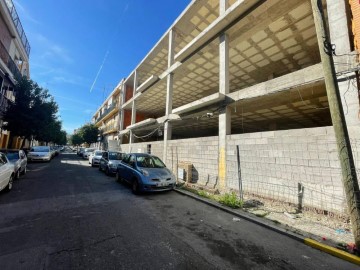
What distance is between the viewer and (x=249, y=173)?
26.0 ft

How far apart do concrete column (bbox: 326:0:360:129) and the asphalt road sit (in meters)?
3.84

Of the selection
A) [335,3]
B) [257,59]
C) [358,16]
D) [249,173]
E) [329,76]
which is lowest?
[249,173]

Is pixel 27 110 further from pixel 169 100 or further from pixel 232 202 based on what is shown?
pixel 232 202

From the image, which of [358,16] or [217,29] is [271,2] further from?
[358,16]

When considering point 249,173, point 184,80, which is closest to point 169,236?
point 249,173

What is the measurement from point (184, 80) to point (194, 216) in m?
13.2

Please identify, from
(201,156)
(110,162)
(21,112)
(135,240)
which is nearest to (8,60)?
(21,112)

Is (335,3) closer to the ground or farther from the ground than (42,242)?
farther from the ground

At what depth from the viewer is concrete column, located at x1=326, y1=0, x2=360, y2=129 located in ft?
17.4

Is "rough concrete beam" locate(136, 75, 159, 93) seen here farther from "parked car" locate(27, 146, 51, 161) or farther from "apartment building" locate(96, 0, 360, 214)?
"parked car" locate(27, 146, 51, 161)

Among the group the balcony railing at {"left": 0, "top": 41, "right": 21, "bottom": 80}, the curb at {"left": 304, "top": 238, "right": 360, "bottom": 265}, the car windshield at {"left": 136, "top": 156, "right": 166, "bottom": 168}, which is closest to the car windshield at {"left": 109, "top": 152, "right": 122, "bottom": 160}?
the car windshield at {"left": 136, "top": 156, "right": 166, "bottom": 168}

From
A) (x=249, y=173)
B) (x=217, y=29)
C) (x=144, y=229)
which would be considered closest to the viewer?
(x=144, y=229)

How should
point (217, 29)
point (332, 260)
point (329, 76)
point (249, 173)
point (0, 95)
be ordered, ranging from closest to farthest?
point (332, 260) < point (329, 76) < point (249, 173) < point (217, 29) < point (0, 95)

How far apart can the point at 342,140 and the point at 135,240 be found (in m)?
4.74
